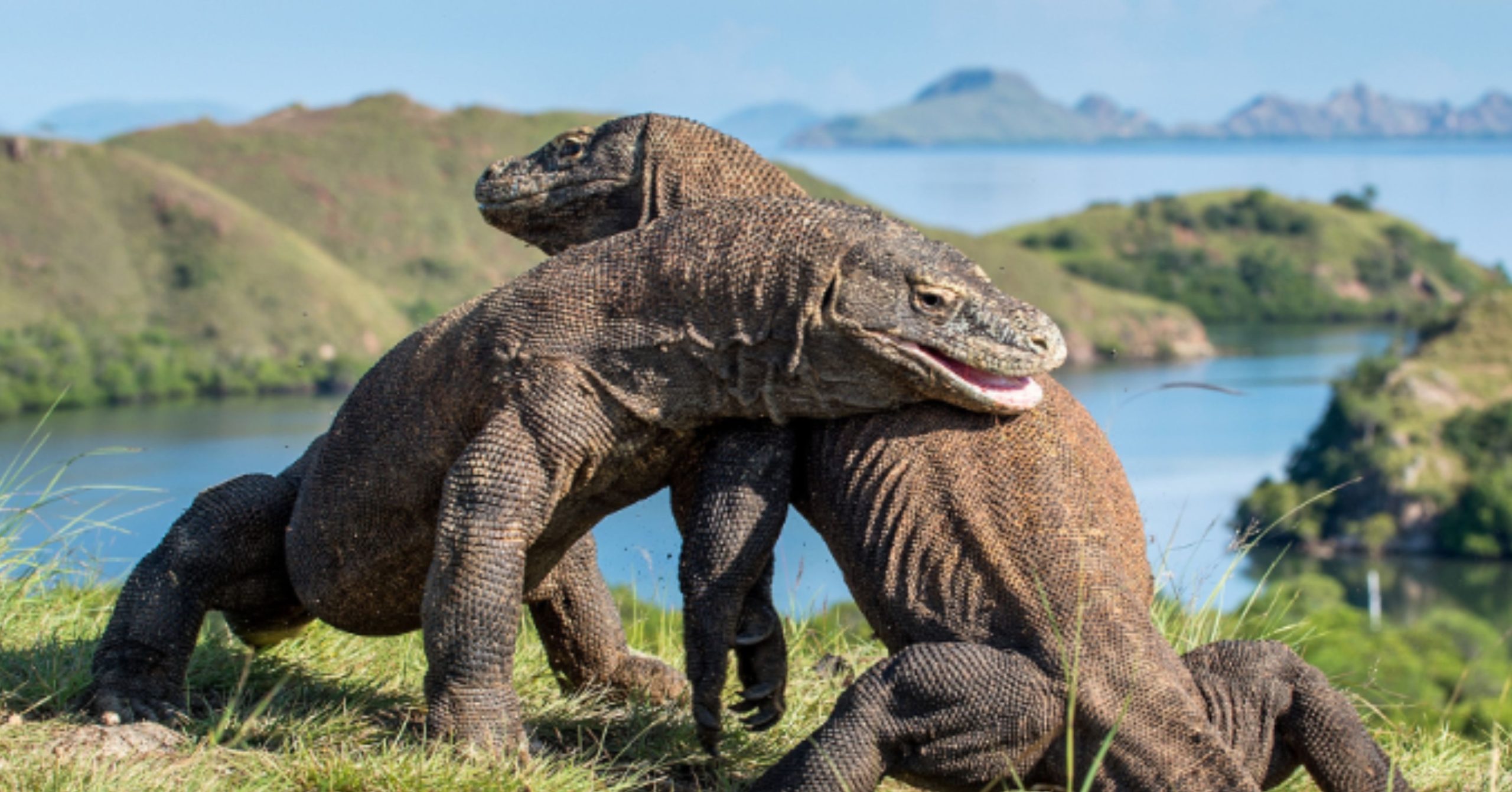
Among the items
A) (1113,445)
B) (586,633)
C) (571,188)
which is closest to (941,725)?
(1113,445)

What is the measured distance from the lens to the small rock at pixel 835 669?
7098mm

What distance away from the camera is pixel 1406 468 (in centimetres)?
11025

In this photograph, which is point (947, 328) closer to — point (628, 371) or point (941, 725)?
point (628, 371)

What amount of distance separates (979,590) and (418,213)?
411 feet

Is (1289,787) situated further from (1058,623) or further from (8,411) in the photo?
(8,411)

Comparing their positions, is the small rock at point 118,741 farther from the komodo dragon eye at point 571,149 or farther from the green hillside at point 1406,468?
the green hillside at point 1406,468

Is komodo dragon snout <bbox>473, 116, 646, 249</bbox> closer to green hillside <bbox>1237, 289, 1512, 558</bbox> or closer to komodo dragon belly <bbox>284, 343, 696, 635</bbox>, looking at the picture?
komodo dragon belly <bbox>284, 343, 696, 635</bbox>

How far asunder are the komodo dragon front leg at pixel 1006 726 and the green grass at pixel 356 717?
603 millimetres

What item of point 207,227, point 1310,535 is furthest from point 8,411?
point 1310,535

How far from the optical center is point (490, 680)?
526 centimetres

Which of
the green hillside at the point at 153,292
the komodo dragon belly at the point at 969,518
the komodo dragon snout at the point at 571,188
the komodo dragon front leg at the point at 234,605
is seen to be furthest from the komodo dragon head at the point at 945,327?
the green hillside at the point at 153,292

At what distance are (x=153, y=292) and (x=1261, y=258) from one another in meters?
121

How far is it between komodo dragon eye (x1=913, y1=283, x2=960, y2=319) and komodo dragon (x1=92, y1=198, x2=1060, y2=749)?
1 cm

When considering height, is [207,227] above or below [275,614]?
below
